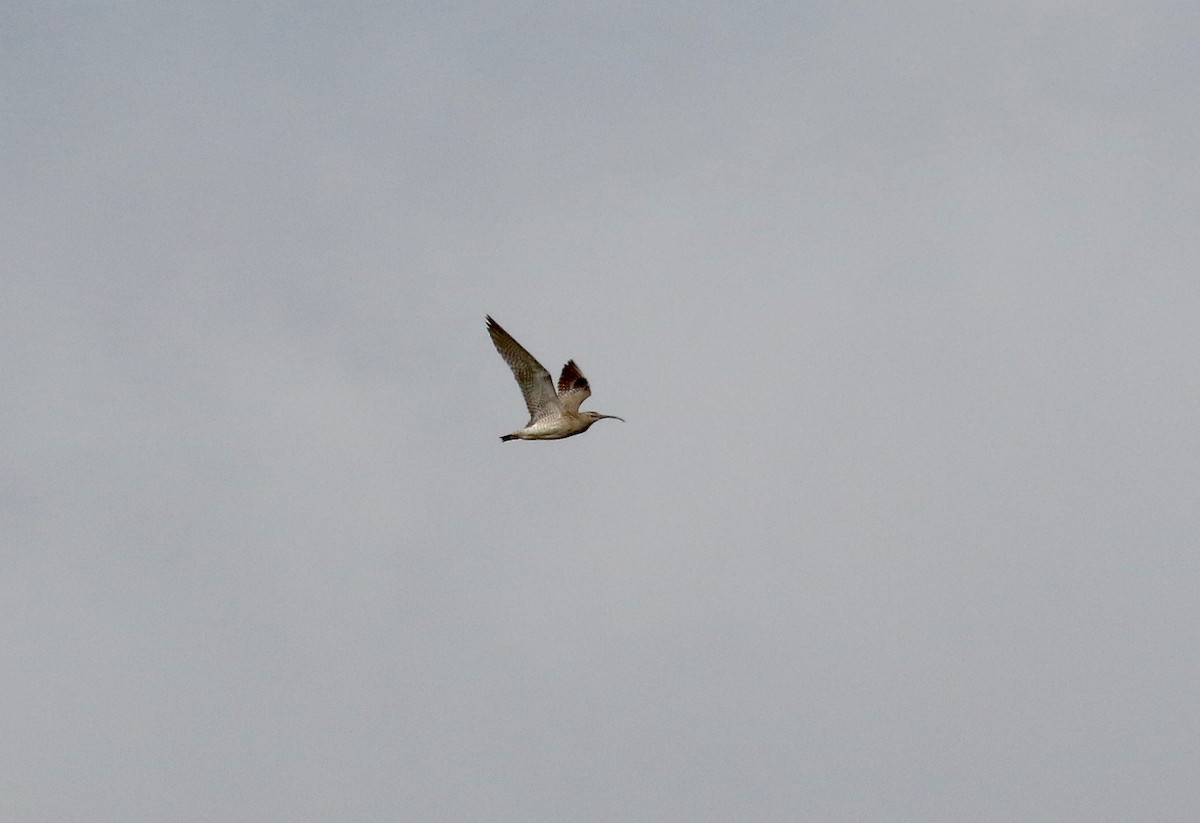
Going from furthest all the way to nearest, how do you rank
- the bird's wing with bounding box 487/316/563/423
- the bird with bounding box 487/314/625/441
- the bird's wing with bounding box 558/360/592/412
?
the bird's wing with bounding box 558/360/592/412 < the bird with bounding box 487/314/625/441 < the bird's wing with bounding box 487/316/563/423

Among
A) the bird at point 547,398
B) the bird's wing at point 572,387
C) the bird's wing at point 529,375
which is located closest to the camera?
the bird's wing at point 529,375

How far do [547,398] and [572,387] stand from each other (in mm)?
1536

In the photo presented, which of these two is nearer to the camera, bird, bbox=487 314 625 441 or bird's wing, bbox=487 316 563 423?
bird's wing, bbox=487 316 563 423

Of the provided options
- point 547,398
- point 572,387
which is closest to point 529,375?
point 547,398

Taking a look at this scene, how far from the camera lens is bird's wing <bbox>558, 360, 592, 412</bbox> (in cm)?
4419

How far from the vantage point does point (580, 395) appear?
44.6 m

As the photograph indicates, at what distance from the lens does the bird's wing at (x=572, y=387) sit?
145ft

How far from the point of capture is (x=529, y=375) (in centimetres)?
4231

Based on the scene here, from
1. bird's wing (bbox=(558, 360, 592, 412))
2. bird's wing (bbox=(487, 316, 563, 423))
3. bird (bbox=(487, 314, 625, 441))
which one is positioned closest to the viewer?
bird's wing (bbox=(487, 316, 563, 423))

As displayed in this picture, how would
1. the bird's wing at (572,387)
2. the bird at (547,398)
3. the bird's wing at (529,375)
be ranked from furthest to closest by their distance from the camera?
the bird's wing at (572,387) < the bird at (547,398) < the bird's wing at (529,375)

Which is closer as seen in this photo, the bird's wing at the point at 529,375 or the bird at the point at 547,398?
the bird's wing at the point at 529,375

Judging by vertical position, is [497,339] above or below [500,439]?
above

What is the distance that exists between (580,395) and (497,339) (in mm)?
4703

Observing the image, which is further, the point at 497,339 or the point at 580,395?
the point at 580,395
